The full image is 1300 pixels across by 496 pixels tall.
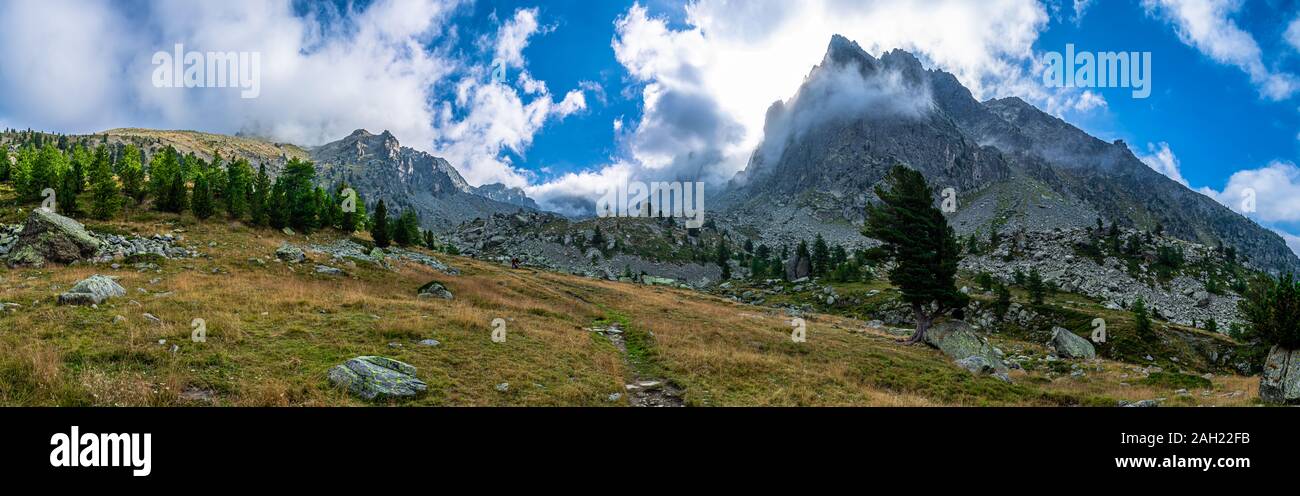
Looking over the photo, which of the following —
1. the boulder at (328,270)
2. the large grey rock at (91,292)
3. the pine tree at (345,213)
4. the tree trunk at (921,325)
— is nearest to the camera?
the large grey rock at (91,292)

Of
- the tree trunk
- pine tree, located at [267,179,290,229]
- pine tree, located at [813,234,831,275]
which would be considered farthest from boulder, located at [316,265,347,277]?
pine tree, located at [813,234,831,275]

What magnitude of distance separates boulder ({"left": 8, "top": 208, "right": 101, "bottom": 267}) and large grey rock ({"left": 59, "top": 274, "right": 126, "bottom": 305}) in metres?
14.4

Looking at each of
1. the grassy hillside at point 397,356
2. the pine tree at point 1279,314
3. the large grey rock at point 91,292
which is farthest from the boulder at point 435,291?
the pine tree at point 1279,314

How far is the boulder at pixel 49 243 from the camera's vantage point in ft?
84.9

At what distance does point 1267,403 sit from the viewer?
1591cm

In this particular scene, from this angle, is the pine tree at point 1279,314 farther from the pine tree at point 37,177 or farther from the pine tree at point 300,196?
the pine tree at point 37,177

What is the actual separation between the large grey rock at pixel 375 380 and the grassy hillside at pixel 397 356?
31cm

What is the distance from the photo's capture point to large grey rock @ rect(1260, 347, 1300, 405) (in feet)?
49.8

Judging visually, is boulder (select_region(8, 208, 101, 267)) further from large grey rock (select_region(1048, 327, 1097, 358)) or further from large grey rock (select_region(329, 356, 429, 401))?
large grey rock (select_region(1048, 327, 1097, 358))

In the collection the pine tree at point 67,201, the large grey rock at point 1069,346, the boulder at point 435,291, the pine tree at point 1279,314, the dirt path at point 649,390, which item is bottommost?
the large grey rock at point 1069,346
